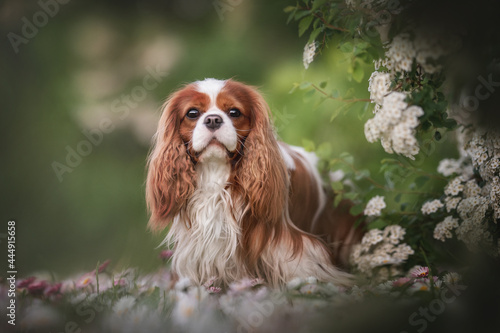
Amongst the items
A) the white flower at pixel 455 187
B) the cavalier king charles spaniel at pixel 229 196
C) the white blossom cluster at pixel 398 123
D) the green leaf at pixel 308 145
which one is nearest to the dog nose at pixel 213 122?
the cavalier king charles spaniel at pixel 229 196

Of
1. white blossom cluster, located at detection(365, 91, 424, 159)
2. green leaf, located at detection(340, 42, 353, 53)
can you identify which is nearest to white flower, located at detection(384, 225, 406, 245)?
white blossom cluster, located at detection(365, 91, 424, 159)

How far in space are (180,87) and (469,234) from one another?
1571mm

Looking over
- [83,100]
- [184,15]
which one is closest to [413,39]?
[184,15]

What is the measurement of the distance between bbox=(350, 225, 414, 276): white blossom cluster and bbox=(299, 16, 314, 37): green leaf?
3.47 feet

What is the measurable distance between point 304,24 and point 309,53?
0.46ft

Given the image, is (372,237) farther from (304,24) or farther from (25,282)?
(25,282)

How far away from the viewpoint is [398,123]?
2479mm

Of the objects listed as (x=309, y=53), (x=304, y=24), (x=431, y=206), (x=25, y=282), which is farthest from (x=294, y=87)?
(x=25, y=282)

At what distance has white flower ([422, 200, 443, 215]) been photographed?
113 inches

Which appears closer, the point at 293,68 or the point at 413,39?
the point at 413,39

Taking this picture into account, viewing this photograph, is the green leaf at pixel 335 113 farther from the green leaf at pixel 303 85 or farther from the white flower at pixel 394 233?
the white flower at pixel 394 233

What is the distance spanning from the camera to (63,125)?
2.67 m

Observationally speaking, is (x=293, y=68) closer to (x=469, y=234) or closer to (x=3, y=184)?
(x=469, y=234)

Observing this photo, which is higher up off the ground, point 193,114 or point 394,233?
point 193,114
